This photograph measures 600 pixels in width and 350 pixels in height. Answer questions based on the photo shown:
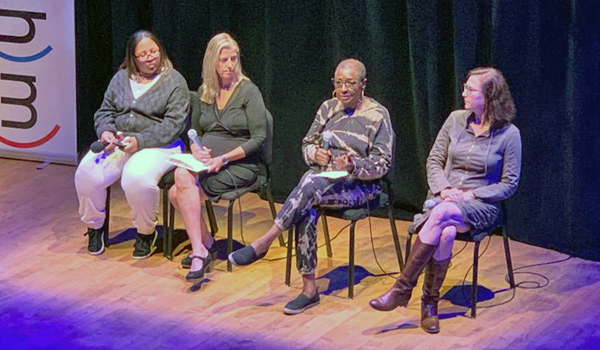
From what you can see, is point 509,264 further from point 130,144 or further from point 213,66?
point 130,144

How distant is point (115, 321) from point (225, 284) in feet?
2.21

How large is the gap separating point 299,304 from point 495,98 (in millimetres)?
1369

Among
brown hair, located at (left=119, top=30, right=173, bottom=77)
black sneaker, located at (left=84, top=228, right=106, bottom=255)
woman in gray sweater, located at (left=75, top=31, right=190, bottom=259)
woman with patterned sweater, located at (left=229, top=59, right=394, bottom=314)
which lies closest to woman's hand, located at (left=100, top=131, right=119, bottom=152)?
woman in gray sweater, located at (left=75, top=31, right=190, bottom=259)

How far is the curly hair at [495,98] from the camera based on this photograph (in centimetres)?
511

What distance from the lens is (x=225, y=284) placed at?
18.1 ft

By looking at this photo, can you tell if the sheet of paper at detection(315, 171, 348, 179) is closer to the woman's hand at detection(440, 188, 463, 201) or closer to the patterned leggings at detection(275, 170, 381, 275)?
the patterned leggings at detection(275, 170, 381, 275)

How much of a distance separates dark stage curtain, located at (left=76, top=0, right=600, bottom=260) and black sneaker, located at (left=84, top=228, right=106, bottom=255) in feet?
4.53

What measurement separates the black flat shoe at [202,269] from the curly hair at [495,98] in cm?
164

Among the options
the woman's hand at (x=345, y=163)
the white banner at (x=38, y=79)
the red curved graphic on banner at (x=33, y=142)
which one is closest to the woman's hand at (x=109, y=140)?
the woman's hand at (x=345, y=163)

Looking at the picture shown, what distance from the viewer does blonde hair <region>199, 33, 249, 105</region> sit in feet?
18.5

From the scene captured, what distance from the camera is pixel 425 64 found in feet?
20.0

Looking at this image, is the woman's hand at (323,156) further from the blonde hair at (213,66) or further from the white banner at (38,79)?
the white banner at (38,79)

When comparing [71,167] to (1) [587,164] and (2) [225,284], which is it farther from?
(1) [587,164]

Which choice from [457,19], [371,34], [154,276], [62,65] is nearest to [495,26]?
[457,19]
